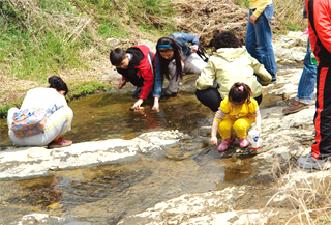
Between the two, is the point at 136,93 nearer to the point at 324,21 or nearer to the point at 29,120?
the point at 29,120

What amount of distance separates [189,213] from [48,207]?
1153mm

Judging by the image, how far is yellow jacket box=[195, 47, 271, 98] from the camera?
468 centimetres

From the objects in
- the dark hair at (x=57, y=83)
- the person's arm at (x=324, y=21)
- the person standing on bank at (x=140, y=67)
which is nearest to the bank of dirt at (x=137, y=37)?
the person standing on bank at (x=140, y=67)

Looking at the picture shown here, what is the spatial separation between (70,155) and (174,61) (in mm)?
2235

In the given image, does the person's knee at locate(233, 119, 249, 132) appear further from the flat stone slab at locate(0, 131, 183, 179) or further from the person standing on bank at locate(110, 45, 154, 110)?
the person standing on bank at locate(110, 45, 154, 110)

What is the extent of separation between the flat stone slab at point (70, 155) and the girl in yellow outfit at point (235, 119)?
627 mm

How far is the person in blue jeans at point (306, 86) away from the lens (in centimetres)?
491

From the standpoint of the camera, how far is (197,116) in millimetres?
5770

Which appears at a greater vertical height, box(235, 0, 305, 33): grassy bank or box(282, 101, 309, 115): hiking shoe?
box(235, 0, 305, 33): grassy bank

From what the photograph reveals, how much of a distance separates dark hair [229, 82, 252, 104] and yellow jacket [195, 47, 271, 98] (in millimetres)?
389

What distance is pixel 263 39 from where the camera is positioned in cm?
610

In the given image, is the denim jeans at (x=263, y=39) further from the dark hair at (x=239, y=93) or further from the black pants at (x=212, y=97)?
the dark hair at (x=239, y=93)

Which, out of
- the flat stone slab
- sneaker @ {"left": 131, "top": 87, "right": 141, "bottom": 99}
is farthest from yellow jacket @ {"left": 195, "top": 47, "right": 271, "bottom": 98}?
sneaker @ {"left": 131, "top": 87, "right": 141, "bottom": 99}

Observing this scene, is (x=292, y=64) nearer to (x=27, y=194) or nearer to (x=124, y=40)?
(x=124, y=40)
